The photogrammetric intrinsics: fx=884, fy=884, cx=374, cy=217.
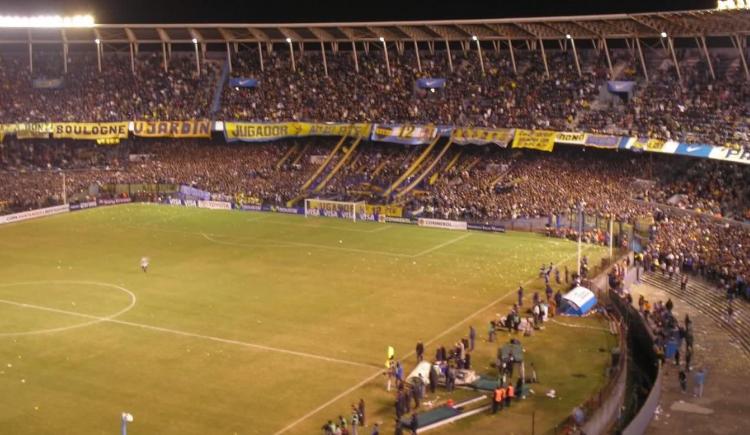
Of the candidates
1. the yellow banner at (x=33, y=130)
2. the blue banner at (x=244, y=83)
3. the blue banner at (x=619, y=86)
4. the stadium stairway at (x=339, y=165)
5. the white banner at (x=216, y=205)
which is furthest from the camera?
the blue banner at (x=244, y=83)

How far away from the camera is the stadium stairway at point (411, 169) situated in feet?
219

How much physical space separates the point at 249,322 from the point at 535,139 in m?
32.5

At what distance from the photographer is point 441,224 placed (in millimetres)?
59812

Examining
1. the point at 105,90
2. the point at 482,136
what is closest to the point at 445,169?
the point at 482,136

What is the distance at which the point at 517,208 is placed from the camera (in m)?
59.7

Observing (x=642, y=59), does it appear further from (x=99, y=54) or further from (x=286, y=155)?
(x=99, y=54)

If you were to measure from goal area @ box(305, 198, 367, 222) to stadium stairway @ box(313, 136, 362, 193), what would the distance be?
127 inches

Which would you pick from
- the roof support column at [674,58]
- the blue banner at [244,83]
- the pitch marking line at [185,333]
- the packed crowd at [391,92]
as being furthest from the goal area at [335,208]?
the pitch marking line at [185,333]

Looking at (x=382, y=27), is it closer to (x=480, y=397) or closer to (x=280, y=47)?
(x=280, y=47)

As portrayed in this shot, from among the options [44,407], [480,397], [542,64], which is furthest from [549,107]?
[44,407]

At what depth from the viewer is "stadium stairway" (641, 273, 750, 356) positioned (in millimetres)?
35688

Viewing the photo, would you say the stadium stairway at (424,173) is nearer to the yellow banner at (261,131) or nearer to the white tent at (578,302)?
the yellow banner at (261,131)

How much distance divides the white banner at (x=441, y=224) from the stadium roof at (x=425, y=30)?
15.2 m

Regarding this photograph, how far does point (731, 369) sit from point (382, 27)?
1780 inches
